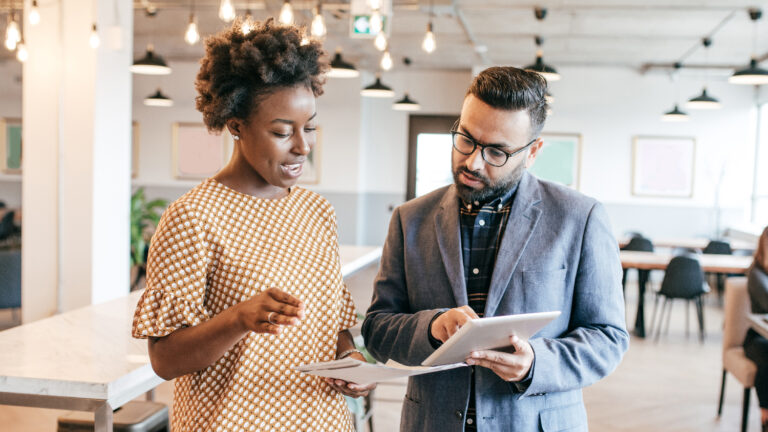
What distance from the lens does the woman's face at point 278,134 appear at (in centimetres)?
138

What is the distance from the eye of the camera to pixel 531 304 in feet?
4.89

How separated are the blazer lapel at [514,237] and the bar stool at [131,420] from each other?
1.77 m

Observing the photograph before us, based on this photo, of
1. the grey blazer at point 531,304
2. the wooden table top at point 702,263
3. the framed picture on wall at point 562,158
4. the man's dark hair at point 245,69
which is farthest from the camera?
the framed picture on wall at point 562,158

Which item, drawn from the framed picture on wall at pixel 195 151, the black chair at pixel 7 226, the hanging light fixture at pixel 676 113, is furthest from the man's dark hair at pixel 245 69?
the framed picture on wall at pixel 195 151

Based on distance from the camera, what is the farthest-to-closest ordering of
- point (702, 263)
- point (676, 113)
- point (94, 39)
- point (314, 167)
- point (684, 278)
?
1. point (314, 167)
2. point (676, 113)
3. point (702, 263)
4. point (684, 278)
5. point (94, 39)

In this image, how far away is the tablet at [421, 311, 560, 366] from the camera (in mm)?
1157

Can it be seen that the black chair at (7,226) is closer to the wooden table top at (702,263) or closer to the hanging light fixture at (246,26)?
the wooden table top at (702,263)

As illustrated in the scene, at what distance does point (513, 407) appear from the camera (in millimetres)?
1486

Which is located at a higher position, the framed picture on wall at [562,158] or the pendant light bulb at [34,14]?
the pendant light bulb at [34,14]

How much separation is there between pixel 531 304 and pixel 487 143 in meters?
0.36

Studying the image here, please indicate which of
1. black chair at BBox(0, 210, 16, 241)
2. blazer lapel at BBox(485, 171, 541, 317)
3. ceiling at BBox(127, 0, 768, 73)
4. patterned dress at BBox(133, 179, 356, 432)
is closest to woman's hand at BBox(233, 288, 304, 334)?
patterned dress at BBox(133, 179, 356, 432)

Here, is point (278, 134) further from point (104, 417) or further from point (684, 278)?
point (684, 278)

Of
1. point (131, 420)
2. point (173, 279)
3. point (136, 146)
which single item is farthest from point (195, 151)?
point (173, 279)

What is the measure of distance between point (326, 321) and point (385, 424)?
9.76ft
